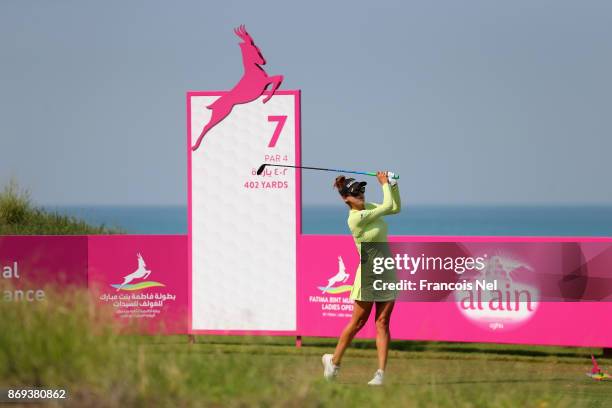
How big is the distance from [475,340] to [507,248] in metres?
1.24

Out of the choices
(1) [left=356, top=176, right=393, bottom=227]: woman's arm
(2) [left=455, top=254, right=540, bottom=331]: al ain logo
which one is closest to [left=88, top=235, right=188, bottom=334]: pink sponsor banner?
(2) [left=455, top=254, right=540, bottom=331]: al ain logo

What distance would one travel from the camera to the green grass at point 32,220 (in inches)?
855

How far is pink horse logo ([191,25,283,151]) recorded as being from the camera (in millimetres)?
14273

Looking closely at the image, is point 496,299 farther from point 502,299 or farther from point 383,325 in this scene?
point 383,325

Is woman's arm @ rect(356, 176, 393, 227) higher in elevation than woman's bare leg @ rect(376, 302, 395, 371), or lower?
higher

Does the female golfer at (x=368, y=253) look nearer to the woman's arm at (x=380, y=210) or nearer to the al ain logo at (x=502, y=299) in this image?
the woman's arm at (x=380, y=210)

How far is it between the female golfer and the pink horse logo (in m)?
3.87

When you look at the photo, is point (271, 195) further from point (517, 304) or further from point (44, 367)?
point (44, 367)

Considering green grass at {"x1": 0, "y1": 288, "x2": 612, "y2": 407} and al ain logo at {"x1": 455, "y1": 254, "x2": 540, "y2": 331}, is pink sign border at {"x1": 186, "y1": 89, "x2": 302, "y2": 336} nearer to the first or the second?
al ain logo at {"x1": 455, "y1": 254, "x2": 540, "y2": 331}

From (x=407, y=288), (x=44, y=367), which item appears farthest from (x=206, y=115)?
(x=44, y=367)

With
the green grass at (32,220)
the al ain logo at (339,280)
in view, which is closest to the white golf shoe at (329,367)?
the al ain logo at (339,280)

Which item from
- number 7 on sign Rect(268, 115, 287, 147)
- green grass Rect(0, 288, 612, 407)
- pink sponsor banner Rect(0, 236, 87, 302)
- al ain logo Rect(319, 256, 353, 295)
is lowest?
green grass Rect(0, 288, 612, 407)

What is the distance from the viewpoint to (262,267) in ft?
47.0

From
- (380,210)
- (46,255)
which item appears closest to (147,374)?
(380,210)
